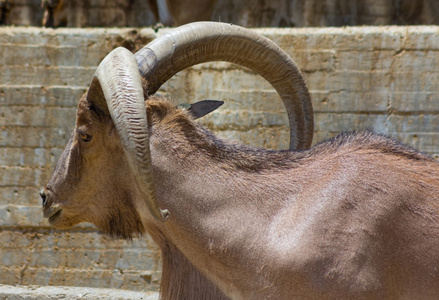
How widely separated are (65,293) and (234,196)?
3242 mm

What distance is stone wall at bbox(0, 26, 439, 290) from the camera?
6.18m

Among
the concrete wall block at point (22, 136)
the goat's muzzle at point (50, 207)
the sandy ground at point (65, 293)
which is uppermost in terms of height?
the concrete wall block at point (22, 136)

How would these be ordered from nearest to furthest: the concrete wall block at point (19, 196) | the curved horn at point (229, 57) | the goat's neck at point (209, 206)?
1. the goat's neck at point (209, 206)
2. the curved horn at point (229, 57)
3. the concrete wall block at point (19, 196)

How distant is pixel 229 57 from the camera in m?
4.00

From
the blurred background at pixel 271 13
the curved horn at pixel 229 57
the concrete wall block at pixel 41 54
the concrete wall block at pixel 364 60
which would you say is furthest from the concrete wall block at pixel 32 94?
the blurred background at pixel 271 13

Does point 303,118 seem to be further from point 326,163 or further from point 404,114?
point 404,114

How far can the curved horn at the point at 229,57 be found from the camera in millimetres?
3698

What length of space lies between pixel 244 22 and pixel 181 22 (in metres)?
5.41

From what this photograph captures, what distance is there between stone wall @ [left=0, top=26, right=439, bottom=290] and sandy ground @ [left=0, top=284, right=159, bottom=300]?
99 mm

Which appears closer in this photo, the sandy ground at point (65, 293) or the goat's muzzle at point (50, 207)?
the goat's muzzle at point (50, 207)

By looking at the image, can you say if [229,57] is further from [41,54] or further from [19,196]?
[19,196]

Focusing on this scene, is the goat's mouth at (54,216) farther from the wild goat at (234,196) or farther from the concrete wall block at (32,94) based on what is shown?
the concrete wall block at (32,94)

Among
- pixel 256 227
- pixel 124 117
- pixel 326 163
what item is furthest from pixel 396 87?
pixel 124 117

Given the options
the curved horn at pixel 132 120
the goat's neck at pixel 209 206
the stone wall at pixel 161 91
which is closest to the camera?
the curved horn at pixel 132 120
